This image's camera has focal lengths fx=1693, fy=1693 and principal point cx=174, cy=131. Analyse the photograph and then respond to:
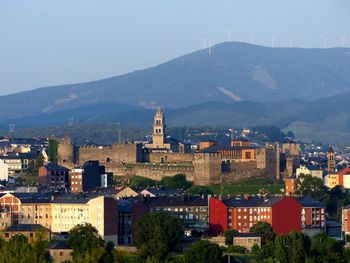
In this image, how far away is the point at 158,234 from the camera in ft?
128

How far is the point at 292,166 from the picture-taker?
60781mm

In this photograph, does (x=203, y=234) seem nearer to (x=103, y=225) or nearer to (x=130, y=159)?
(x=103, y=225)

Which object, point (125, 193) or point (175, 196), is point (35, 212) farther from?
point (175, 196)

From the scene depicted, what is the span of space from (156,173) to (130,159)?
145 inches

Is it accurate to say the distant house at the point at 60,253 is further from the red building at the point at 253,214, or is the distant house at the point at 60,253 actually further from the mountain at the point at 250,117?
the mountain at the point at 250,117

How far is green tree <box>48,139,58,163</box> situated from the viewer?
209 ft

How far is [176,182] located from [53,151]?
902 cm

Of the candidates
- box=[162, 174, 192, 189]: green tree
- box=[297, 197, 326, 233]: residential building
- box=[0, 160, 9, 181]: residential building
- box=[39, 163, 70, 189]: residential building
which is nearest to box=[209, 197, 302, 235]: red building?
box=[297, 197, 326, 233]: residential building

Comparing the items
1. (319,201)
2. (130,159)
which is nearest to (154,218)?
(319,201)

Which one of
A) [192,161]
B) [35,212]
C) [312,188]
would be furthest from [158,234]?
[192,161]

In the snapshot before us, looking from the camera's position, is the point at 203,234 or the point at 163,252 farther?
the point at 203,234

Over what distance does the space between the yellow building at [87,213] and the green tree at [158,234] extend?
1.59 m

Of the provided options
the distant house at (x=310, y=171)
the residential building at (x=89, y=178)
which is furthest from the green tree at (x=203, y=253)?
the distant house at (x=310, y=171)

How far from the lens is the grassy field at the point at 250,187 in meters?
54.0
